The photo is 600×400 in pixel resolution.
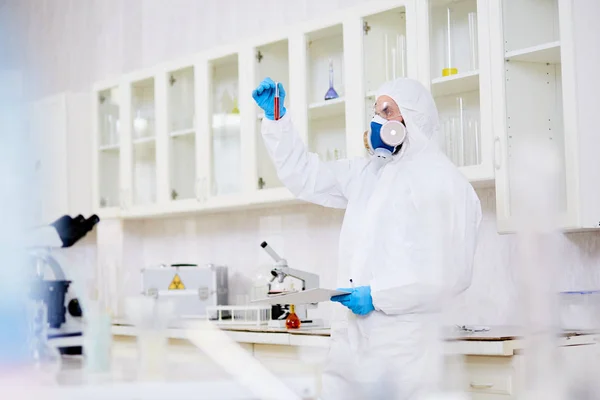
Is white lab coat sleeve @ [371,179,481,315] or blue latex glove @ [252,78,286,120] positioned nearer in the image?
white lab coat sleeve @ [371,179,481,315]

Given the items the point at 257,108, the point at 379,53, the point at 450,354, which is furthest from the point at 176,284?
the point at 450,354

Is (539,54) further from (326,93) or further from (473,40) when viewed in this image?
(326,93)

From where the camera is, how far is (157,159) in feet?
14.0

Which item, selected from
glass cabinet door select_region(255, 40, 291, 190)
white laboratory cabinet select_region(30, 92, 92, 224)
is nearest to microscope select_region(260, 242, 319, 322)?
glass cabinet door select_region(255, 40, 291, 190)

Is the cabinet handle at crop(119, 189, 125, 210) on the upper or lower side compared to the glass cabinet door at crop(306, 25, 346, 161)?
lower

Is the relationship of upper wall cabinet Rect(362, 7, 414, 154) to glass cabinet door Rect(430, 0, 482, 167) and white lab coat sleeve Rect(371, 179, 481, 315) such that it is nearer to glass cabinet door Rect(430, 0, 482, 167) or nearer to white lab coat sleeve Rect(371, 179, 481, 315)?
glass cabinet door Rect(430, 0, 482, 167)

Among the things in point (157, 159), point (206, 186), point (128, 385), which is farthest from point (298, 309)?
point (128, 385)

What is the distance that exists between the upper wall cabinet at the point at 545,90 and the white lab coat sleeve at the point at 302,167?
0.50 metres

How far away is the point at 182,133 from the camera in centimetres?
418

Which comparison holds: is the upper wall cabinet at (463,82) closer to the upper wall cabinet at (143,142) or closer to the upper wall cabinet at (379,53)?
the upper wall cabinet at (379,53)

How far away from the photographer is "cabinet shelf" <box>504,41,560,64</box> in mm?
2781

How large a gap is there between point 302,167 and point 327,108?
3.12 feet

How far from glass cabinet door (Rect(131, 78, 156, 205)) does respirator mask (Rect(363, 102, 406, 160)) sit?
2.20m

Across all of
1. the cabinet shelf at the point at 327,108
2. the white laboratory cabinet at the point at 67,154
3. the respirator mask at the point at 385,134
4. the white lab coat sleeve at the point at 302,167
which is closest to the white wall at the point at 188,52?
the white laboratory cabinet at the point at 67,154
